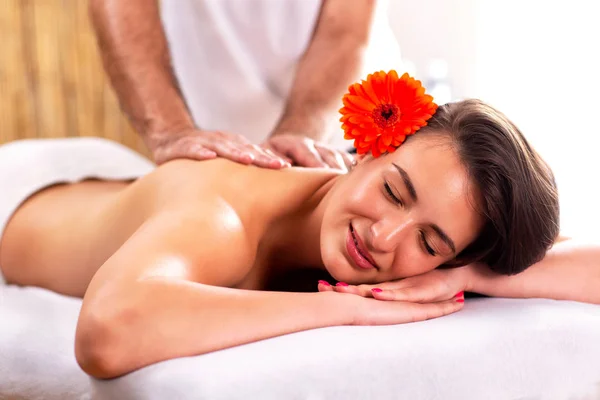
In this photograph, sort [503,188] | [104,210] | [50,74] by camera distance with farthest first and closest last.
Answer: [50,74], [104,210], [503,188]

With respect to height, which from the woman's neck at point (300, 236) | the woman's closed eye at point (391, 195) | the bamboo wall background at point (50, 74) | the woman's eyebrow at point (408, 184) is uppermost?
the woman's eyebrow at point (408, 184)

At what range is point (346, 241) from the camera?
158 centimetres

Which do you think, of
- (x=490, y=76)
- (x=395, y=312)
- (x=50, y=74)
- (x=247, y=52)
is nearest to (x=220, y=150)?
(x=395, y=312)

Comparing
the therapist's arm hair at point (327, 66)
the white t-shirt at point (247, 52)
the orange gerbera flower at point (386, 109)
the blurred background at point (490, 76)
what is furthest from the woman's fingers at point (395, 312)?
the blurred background at point (490, 76)

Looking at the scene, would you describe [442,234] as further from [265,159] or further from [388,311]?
[265,159]

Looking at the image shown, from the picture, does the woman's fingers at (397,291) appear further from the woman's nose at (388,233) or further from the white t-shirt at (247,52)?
the white t-shirt at (247,52)

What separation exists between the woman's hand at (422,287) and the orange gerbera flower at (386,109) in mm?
281

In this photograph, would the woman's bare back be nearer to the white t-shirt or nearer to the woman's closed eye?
the woman's closed eye

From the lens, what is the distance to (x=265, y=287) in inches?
72.3

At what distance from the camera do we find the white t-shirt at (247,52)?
2721 mm

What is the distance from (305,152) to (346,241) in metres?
0.51

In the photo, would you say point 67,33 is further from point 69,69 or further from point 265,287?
point 265,287

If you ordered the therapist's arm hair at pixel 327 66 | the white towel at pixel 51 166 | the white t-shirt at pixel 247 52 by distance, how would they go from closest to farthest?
the white towel at pixel 51 166 → the therapist's arm hair at pixel 327 66 → the white t-shirt at pixel 247 52

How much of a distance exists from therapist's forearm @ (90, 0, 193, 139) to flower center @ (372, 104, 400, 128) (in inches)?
29.2
